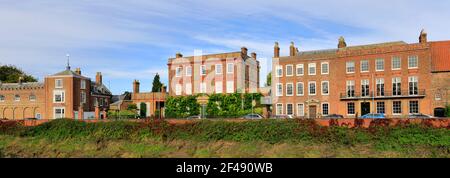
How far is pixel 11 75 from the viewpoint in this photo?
6431 cm

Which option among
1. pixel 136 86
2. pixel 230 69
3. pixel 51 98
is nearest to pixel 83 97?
pixel 51 98

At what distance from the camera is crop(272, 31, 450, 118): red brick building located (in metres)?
36.1

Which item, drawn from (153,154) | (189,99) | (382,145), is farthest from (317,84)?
(153,154)

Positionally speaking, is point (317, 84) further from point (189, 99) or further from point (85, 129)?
point (85, 129)

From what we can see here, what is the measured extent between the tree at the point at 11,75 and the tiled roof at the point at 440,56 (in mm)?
59591

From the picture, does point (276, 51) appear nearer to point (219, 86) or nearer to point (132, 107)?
point (219, 86)

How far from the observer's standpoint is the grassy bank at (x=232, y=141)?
72.2 ft

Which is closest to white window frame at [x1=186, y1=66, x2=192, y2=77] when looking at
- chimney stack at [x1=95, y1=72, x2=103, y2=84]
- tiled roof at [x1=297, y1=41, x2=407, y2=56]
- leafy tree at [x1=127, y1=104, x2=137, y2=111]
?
leafy tree at [x1=127, y1=104, x2=137, y2=111]

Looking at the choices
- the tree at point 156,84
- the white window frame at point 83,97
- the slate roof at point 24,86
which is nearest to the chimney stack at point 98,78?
the white window frame at point 83,97

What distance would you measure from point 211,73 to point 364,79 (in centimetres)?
1742

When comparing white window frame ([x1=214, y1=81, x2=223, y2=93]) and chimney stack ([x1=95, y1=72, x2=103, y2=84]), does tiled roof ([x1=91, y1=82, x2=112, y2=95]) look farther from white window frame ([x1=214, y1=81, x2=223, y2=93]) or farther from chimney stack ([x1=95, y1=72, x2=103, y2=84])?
white window frame ([x1=214, y1=81, x2=223, y2=93])

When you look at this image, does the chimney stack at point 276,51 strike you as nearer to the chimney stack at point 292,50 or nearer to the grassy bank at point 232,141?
the chimney stack at point 292,50

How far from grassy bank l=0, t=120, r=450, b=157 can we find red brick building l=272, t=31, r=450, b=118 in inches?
571
